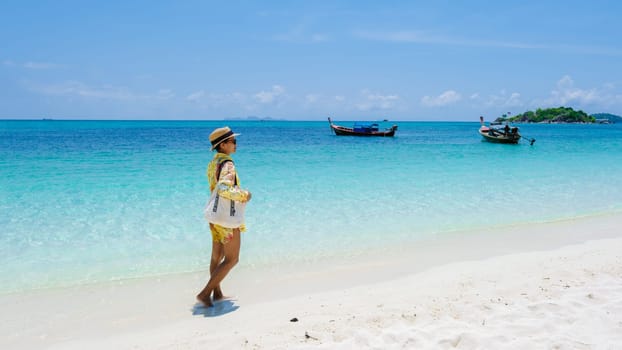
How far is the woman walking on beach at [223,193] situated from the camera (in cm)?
400

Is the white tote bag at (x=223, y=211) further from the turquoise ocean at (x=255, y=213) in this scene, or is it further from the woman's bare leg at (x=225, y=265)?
the turquoise ocean at (x=255, y=213)

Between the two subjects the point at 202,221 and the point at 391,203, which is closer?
the point at 202,221

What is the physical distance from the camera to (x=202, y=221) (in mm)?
8438

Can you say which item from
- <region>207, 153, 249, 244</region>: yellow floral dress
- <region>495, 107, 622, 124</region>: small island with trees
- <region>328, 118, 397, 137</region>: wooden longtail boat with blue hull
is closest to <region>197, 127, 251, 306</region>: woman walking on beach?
<region>207, 153, 249, 244</region>: yellow floral dress

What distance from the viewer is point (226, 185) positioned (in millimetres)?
3986

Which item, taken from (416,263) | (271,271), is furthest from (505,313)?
(271,271)

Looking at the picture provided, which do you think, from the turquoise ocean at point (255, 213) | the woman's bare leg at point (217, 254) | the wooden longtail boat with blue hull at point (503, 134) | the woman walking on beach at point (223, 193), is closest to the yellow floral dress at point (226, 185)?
the woman walking on beach at point (223, 193)

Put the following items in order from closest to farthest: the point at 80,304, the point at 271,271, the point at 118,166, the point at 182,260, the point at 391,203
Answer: the point at 80,304 → the point at 271,271 → the point at 182,260 → the point at 391,203 → the point at 118,166

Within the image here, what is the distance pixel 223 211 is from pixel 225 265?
63 centimetres

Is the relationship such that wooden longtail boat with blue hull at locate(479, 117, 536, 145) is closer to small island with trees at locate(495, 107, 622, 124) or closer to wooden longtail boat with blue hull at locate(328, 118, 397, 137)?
wooden longtail boat with blue hull at locate(328, 118, 397, 137)

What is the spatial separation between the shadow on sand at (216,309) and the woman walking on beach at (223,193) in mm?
69

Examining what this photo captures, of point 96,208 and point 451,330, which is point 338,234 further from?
point 96,208

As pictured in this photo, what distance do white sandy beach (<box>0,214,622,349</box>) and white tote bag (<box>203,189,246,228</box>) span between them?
955 mm

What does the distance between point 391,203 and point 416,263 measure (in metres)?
4.41
